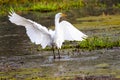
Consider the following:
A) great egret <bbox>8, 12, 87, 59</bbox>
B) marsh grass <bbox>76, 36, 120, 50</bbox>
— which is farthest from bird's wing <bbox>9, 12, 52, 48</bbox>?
marsh grass <bbox>76, 36, 120, 50</bbox>

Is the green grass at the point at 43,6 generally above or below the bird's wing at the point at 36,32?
above

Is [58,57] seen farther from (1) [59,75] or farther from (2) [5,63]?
(1) [59,75]

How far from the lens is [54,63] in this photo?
13.1 meters

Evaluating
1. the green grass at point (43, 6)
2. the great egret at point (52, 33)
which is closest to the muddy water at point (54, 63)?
the great egret at point (52, 33)

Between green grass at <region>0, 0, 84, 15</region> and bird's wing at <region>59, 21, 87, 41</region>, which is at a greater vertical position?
green grass at <region>0, 0, 84, 15</region>

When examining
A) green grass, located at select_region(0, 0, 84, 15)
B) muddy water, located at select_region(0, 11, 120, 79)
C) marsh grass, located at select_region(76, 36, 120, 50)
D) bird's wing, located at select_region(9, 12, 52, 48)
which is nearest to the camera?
muddy water, located at select_region(0, 11, 120, 79)

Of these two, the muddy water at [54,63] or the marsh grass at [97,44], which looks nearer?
the muddy water at [54,63]

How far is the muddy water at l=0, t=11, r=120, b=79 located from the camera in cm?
1135

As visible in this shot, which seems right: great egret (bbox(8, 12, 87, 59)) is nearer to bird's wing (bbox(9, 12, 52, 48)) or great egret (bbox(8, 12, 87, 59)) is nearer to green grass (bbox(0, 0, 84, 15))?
bird's wing (bbox(9, 12, 52, 48))

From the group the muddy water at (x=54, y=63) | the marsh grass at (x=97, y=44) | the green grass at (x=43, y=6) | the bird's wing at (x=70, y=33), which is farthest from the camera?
the green grass at (x=43, y=6)

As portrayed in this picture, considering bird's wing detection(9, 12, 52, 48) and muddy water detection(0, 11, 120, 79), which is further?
bird's wing detection(9, 12, 52, 48)

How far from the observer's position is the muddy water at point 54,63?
447 inches

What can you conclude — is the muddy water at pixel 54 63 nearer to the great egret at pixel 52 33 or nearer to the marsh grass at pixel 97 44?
the marsh grass at pixel 97 44

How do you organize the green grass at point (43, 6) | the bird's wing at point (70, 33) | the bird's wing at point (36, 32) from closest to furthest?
the bird's wing at point (36, 32) → the bird's wing at point (70, 33) → the green grass at point (43, 6)
